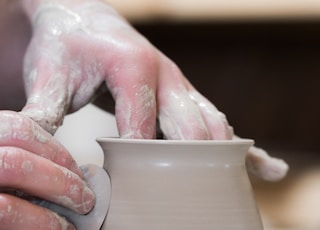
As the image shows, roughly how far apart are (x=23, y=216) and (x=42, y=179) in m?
A: 0.04

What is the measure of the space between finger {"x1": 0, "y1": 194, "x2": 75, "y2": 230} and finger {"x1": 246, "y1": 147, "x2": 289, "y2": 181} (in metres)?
0.37

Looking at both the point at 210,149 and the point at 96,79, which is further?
the point at 96,79

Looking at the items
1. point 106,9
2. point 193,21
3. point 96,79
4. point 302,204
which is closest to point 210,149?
point 96,79

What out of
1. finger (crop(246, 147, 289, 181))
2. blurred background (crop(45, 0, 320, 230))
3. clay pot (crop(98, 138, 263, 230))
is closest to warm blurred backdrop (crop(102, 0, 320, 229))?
blurred background (crop(45, 0, 320, 230))

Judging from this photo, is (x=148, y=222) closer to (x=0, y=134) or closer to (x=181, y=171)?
(x=181, y=171)

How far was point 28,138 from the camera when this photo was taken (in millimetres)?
626

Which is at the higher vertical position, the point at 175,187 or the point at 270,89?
the point at 175,187

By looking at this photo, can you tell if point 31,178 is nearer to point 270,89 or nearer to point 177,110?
point 177,110

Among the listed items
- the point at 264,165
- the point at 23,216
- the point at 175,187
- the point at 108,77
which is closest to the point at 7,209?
the point at 23,216

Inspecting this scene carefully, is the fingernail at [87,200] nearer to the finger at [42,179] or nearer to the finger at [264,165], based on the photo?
the finger at [42,179]

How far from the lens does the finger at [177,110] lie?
76 cm

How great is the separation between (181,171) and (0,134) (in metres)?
0.19

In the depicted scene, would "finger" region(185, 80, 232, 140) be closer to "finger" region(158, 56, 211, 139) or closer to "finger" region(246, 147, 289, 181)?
"finger" region(158, 56, 211, 139)

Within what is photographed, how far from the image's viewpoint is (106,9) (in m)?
0.91
